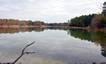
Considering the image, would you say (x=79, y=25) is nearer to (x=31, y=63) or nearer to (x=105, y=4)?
(x=105, y=4)

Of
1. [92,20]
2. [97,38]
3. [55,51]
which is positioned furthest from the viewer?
[92,20]

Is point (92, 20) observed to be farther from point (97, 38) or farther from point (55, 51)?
point (55, 51)

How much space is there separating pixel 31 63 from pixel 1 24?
146828 millimetres

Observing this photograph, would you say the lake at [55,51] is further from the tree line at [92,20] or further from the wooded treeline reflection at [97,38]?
the tree line at [92,20]

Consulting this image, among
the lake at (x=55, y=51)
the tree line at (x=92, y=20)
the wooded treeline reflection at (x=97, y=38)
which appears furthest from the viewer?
the tree line at (x=92, y=20)

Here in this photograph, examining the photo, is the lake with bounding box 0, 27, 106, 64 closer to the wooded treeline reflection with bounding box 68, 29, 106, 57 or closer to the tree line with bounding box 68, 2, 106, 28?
the wooded treeline reflection with bounding box 68, 29, 106, 57

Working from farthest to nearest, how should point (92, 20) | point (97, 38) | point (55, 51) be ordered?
1. point (92, 20)
2. point (97, 38)
3. point (55, 51)

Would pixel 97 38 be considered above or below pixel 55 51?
A: above

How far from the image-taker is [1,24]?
131 m

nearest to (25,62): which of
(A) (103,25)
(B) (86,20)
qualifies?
(A) (103,25)

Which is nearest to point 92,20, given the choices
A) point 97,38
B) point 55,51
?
point 97,38

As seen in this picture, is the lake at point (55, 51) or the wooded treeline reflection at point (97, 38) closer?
the lake at point (55, 51)

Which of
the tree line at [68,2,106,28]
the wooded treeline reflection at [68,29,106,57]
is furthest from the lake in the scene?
the tree line at [68,2,106,28]

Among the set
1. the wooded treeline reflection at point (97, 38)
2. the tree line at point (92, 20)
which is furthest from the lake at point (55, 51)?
the tree line at point (92, 20)
